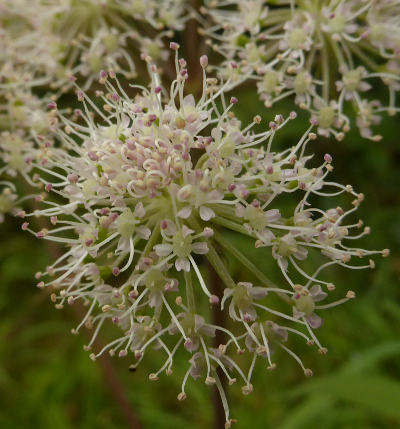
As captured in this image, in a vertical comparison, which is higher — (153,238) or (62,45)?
(62,45)

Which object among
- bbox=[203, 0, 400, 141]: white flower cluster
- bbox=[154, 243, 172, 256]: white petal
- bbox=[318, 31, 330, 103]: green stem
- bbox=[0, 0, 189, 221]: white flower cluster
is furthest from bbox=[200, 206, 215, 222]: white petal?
bbox=[0, 0, 189, 221]: white flower cluster

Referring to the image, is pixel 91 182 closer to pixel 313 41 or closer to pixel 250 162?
pixel 250 162

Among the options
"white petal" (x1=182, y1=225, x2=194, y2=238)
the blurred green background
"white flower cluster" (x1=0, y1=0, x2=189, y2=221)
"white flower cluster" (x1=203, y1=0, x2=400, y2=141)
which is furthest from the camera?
the blurred green background

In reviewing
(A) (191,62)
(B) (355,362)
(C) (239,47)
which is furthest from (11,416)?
(C) (239,47)

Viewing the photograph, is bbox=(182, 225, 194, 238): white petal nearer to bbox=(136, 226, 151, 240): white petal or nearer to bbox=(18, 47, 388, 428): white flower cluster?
bbox=(18, 47, 388, 428): white flower cluster

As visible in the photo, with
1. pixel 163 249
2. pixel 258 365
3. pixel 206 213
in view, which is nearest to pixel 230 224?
pixel 206 213

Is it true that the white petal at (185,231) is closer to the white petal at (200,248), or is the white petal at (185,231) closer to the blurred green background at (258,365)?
the white petal at (200,248)

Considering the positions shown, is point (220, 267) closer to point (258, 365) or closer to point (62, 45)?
point (62, 45)
